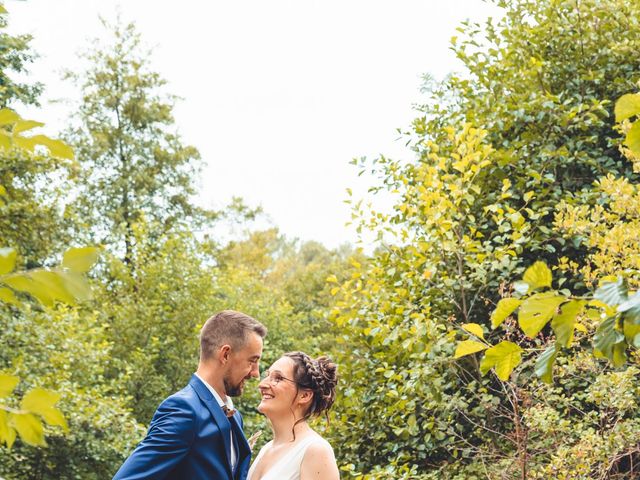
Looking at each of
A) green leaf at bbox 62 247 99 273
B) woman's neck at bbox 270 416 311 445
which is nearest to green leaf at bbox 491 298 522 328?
green leaf at bbox 62 247 99 273

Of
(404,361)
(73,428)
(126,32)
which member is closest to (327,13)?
(126,32)

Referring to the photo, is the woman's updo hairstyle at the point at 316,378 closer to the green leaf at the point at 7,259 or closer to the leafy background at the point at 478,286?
the leafy background at the point at 478,286

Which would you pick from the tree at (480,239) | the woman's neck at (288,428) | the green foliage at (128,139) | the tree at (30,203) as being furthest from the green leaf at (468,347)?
the green foliage at (128,139)

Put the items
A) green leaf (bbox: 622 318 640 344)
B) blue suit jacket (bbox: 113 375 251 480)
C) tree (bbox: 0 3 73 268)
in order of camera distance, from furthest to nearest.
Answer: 1. tree (bbox: 0 3 73 268)
2. blue suit jacket (bbox: 113 375 251 480)
3. green leaf (bbox: 622 318 640 344)

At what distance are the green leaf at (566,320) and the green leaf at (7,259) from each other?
2.78ft

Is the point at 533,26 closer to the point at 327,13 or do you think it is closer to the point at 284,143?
the point at 327,13

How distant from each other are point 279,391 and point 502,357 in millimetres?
2259

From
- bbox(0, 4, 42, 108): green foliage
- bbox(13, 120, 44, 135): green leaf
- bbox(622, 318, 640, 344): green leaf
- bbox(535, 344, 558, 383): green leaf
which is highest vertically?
bbox(0, 4, 42, 108): green foliage

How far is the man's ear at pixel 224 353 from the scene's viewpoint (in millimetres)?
3309

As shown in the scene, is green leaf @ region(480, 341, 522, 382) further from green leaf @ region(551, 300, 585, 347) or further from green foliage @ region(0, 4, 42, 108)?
green foliage @ region(0, 4, 42, 108)

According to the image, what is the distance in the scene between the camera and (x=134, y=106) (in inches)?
906

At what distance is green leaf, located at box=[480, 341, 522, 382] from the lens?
1.42 metres

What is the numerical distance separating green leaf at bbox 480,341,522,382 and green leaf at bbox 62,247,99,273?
0.79 meters

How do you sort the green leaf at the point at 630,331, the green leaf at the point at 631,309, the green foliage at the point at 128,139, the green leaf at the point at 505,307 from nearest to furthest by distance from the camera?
the green leaf at the point at 631,309
the green leaf at the point at 505,307
the green leaf at the point at 630,331
the green foliage at the point at 128,139
